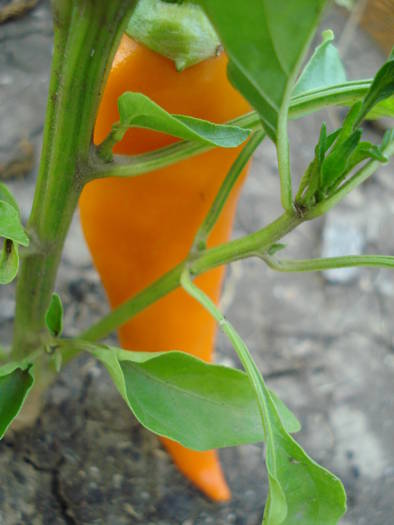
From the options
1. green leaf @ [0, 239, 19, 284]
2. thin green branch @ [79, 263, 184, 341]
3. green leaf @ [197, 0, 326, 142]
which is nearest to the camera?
green leaf @ [197, 0, 326, 142]

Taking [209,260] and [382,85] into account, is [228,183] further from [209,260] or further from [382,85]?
[382,85]

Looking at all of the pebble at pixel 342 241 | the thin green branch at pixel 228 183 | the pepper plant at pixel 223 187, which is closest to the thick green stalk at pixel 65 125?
the pepper plant at pixel 223 187

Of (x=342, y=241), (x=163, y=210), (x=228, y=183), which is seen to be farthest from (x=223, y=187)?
(x=342, y=241)

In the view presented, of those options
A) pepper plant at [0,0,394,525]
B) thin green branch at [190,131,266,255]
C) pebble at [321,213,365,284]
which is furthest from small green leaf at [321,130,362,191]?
pebble at [321,213,365,284]

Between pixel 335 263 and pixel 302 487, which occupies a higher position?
pixel 335 263

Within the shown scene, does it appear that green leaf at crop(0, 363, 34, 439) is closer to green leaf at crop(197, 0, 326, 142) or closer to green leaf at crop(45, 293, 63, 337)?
green leaf at crop(45, 293, 63, 337)
